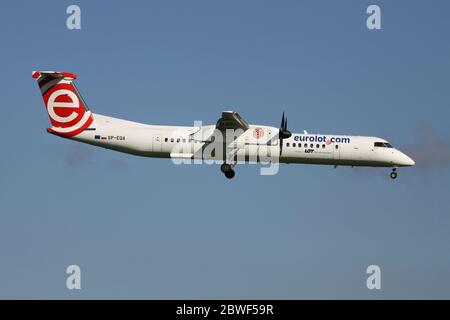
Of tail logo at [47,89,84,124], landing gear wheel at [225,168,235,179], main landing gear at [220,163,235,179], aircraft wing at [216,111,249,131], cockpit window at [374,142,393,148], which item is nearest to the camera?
aircraft wing at [216,111,249,131]

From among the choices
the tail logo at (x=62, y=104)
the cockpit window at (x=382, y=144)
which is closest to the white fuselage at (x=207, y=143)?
the cockpit window at (x=382, y=144)

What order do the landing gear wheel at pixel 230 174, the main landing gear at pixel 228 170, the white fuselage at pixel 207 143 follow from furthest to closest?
the landing gear wheel at pixel 230 174 → the main landing gear at pixel 228 170 → the white fuselage at pixel 207 143

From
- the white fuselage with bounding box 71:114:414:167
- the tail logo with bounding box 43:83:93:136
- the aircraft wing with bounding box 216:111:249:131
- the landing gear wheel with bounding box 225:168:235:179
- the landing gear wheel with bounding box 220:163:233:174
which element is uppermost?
the tail logo with bounding box 43:83:93:136

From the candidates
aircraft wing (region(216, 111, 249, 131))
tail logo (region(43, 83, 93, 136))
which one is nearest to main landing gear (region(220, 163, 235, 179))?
aircraft wing (region(216, 111, 249, 131))

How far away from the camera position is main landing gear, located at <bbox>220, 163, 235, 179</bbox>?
44812mm

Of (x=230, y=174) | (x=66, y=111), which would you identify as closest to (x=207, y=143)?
(x=230, y=174)

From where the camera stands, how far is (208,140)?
44219mm

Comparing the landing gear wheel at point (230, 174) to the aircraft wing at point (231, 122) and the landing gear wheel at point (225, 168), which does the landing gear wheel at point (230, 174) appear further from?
the aircraft wing at point (231, 122)

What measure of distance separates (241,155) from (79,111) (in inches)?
410

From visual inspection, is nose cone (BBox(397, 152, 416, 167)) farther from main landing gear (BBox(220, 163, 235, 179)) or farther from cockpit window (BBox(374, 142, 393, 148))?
main landing gear (BBox(220, 163, 235, 179))

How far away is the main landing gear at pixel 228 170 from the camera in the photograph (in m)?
44.8

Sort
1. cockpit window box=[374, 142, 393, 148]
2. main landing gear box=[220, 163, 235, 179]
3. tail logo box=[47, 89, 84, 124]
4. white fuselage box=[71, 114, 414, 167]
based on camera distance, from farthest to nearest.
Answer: cockpit window box=[374, 142, 393, 148] → tail logo box=[47, 89, 84, 124] → main landing gear box=[220, 163, 235, 179] → white fuselage box=[71, 114, 414, 167]

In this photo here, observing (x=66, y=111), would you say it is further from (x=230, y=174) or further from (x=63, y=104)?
(x=230, y=174)
